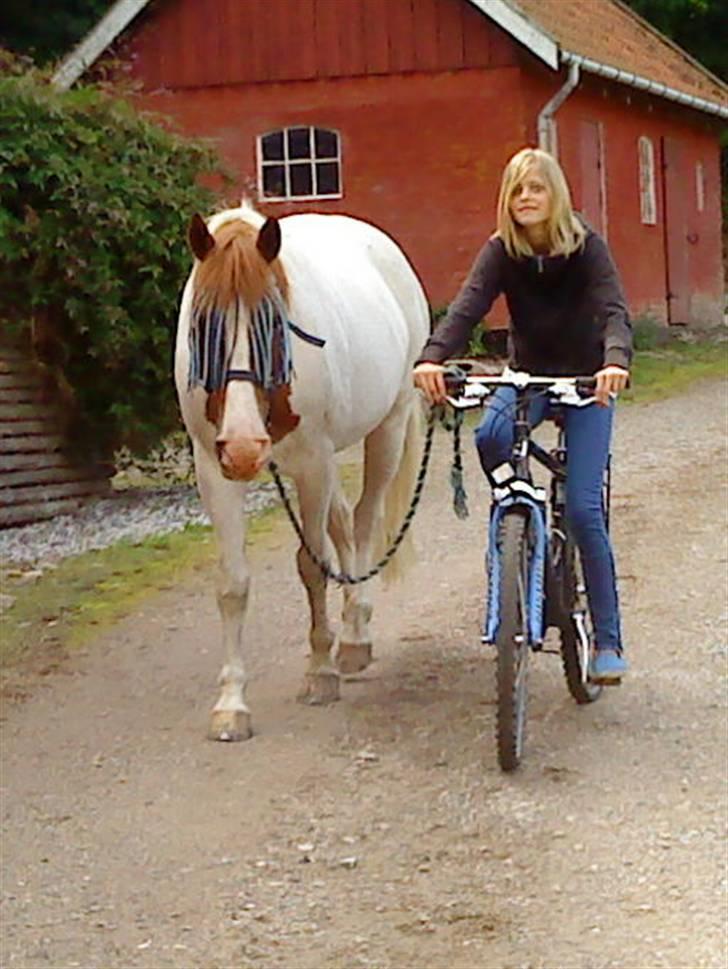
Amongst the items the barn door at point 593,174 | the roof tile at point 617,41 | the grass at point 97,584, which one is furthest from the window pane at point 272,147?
the grass at point 97,584

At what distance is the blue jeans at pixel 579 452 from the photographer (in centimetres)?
639

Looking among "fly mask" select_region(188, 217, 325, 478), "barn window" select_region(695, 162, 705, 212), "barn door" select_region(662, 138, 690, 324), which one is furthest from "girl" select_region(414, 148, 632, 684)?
"barn window" select_region(695, 162, 705, 212)

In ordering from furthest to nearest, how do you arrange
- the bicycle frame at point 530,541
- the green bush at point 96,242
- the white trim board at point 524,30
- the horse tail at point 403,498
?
the white trim board at point 524,30 → the green bush at point 96,242 → the horse tail at point 403,498 → the bicycle frame at point 530,541

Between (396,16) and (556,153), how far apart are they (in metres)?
2.39

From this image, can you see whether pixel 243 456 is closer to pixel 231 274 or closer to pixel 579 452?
pixel 231 274

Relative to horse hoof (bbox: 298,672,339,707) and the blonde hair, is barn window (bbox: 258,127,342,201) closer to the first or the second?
horse hoof (bbox: 298,672,339,707)

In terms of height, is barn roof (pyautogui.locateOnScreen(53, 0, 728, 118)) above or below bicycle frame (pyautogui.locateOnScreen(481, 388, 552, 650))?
above

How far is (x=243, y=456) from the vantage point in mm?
6227

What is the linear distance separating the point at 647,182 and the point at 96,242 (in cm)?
1592

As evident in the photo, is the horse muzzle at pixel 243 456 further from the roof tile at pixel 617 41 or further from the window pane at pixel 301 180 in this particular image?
the window pane at pixel 301 180

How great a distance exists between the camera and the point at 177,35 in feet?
74.5

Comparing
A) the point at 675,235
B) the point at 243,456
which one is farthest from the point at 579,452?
the point at 675,235

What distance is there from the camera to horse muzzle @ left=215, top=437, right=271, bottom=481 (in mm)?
6230

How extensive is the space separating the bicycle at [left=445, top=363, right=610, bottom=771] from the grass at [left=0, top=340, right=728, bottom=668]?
2.85 m
